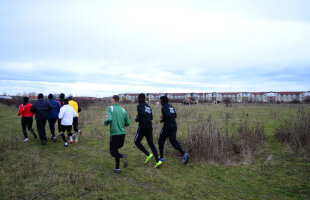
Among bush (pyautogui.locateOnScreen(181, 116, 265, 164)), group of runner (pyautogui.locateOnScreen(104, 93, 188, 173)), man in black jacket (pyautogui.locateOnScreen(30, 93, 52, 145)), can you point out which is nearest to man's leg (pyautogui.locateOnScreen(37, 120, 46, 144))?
man in black jacket (pyautogui.locateOnScreen(30, 93, 52, 145))

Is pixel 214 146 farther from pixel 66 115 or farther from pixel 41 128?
pixel 41 128

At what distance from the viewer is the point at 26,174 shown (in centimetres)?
515

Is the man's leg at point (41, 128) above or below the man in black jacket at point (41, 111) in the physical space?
below

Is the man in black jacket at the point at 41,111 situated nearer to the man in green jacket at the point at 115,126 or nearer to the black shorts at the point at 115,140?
the man in green jacket at the point at 115,126

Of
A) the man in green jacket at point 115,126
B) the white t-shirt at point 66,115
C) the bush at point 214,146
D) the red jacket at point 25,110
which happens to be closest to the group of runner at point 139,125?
the man in green jacket at point 115,126

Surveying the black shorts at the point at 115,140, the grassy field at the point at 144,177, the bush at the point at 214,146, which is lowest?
the grassy field at the point at 144,177

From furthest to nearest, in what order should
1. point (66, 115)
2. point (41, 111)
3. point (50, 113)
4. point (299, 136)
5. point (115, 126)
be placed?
point (50, 113) → point (41, 111) → point (66, 115) → point (299, 136) → point (115, 126)

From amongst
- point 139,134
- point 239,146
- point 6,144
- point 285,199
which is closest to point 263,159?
point 239,146

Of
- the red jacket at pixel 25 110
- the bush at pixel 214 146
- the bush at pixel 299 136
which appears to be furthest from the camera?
the red jacket at pixel 25 110

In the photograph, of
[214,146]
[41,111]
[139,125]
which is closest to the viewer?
[139,125]

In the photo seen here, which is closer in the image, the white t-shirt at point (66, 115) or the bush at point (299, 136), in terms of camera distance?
the bush at point (299, 136)

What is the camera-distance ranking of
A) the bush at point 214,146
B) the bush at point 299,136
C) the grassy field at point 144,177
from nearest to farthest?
the grassy field at point 144,177 < the bush at point 214,146 < the bush at point 299,136

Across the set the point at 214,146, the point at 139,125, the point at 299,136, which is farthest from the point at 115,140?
the point at 299,136

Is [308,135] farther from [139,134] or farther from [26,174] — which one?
[26,174]
